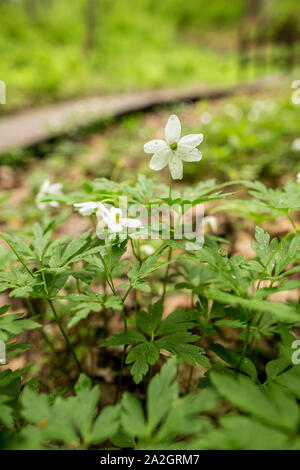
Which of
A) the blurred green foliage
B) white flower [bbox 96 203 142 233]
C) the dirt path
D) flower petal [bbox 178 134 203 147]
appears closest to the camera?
white flower [bbox 96 203 142 233]

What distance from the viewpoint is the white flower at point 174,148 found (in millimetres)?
963

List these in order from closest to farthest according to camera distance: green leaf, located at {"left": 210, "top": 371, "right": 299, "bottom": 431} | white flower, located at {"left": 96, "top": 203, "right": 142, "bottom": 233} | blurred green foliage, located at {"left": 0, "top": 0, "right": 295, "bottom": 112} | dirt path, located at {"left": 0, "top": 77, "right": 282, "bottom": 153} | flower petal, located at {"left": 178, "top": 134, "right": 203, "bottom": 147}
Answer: green leaf, located at {"left": 210, "top": 371, "right": 299, "bottom": 431} → white flower, located at {"left": 96, "top": 203, "right": 142, "bottom": 233} → flower petal, located at {"left": 178, "top": 134, "right": 203, "bottom": 147} → dirt path, located at {"left": 0, "top": 77, "right": 282, "bottom": 153} → blurred green foliage, located at {"left": 0, "top": 0, "right": 295, "bottom": 112}

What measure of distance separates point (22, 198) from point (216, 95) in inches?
218

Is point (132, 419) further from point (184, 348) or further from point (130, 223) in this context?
point (130, 223)

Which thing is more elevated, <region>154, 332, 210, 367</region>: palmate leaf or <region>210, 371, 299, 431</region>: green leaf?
<region>210, 371, 299, 431</region>: green leaf

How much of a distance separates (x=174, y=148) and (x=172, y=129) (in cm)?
6

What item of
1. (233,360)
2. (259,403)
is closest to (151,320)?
(233,360)

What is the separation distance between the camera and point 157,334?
0.98 m

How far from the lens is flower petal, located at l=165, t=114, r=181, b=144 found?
0.95 metres

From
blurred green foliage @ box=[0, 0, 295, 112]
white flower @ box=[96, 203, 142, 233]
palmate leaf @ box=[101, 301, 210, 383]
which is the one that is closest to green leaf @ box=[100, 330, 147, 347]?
palmate leaf @ box=[101, 301, 210, 383]

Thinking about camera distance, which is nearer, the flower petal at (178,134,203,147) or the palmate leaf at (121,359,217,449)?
the palmate leaf at (121,359,217,449)

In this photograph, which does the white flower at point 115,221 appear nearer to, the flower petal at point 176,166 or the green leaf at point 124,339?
the flower petal at point 176,166

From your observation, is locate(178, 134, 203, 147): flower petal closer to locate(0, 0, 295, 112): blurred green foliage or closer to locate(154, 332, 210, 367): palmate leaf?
locate(154, 332, 210, 367): palmate leaf
